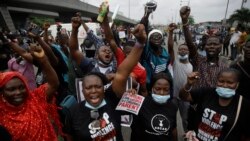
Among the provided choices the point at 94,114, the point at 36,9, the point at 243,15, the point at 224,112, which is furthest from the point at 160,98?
the point at 36,9

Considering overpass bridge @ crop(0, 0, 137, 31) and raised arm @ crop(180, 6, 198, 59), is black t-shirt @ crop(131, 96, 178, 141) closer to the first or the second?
raised arm @ crop(180, 6, 198, 59)

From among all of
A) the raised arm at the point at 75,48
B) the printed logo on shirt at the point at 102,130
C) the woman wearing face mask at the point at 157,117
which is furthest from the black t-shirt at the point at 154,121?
the raised arm at the point at 75,48

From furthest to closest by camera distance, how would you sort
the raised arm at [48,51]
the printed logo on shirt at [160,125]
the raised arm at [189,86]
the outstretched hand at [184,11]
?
the outstretched hand at [184,11]
the raised arm at [48,51]
the raised arm at [189,86]
the printed logo on shirt at [160,125]

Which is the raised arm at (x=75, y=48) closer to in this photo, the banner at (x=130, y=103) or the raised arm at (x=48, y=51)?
the raised arm at (x=48, y=51)

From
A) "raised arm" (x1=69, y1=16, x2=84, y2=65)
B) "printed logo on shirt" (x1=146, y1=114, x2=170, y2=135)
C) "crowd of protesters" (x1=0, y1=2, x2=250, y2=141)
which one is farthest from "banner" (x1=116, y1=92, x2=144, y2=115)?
"raised arm" (x1=69, y1=16, x2=84, y2=65)

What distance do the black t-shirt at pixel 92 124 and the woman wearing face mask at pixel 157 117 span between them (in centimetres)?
32

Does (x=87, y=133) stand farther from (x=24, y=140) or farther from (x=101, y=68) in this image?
(x=101, y=68)

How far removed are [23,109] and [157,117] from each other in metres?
1.19

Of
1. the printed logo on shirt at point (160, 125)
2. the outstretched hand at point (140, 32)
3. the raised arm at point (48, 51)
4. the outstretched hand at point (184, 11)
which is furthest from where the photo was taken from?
the outstretched hand at point (184, 11)

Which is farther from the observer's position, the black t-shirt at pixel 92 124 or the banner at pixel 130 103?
the banner at pixel 130 103

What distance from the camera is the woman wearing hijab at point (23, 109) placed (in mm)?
2391

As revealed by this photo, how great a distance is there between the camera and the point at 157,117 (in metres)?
2.70

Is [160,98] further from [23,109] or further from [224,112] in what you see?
[23,109]

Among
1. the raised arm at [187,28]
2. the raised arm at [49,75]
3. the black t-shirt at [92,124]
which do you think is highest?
the raised arm at [187,28]
